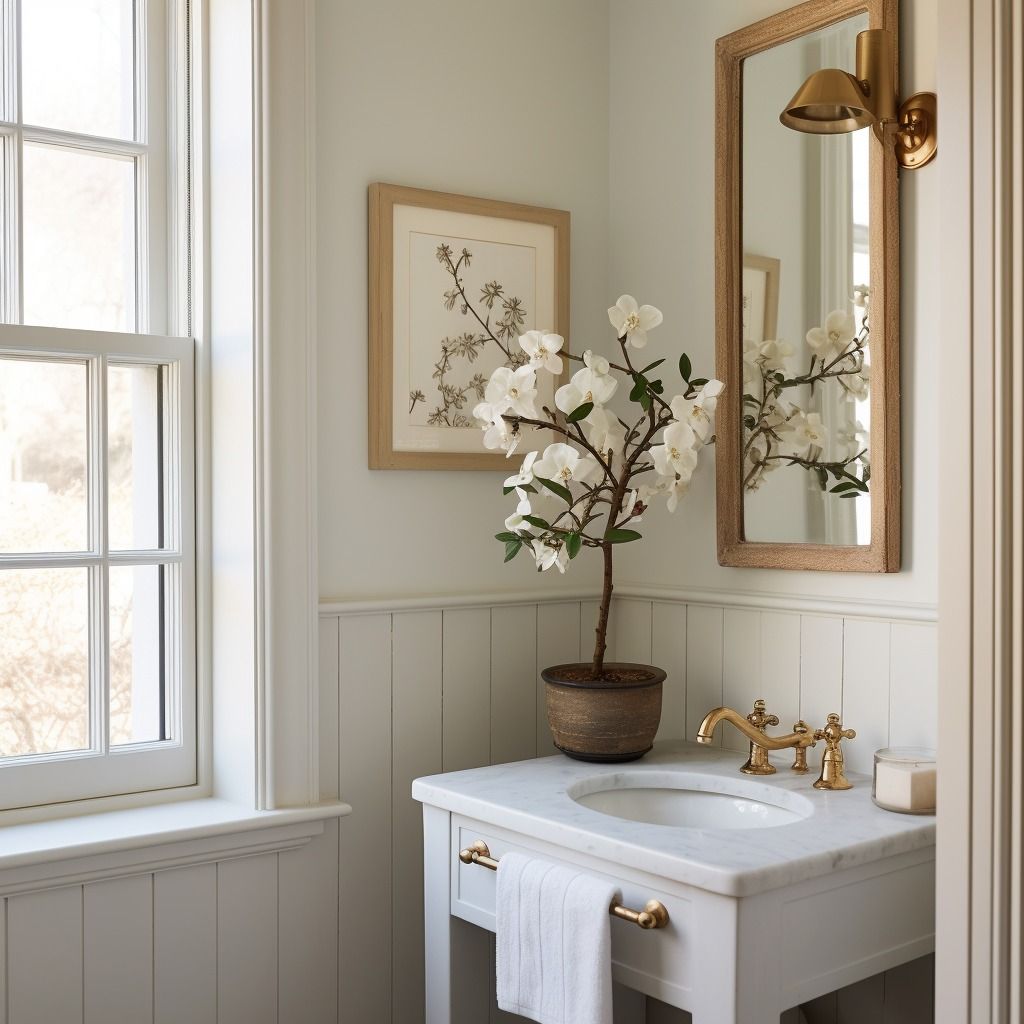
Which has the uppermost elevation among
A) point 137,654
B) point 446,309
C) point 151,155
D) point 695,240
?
point 151,155

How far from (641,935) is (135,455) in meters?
→ 1.14

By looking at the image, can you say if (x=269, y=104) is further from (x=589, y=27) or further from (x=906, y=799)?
(x=906, y=799)

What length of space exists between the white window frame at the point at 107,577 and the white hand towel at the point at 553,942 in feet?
2.24

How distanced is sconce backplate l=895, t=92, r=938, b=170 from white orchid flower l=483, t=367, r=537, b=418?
0.66 m

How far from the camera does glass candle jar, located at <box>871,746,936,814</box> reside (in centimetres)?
162

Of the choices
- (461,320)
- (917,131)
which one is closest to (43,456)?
(461,320)

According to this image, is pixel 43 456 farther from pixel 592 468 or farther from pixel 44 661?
pixel 592 468

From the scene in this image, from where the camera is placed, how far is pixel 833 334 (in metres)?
1.89

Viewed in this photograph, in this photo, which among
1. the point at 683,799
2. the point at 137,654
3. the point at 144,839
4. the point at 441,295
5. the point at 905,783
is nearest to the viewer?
the point at 905,783

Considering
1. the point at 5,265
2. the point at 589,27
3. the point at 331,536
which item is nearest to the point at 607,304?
the point at 589,27

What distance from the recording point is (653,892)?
57.9 inches

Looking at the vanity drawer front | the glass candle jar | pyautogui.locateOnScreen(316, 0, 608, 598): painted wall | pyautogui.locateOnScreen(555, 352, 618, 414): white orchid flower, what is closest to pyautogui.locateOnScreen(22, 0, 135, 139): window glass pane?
pyautogui.locateOnScreen(316, 0, 608, 598): painted wall

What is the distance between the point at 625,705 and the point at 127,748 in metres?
0.84

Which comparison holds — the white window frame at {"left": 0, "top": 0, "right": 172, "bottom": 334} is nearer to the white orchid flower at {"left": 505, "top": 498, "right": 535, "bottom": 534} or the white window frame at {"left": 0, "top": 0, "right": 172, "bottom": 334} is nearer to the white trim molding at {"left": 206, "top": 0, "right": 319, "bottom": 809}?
the white trim molding at {"left": 206, "top": 0, "right": 319, "bottom": 809}
